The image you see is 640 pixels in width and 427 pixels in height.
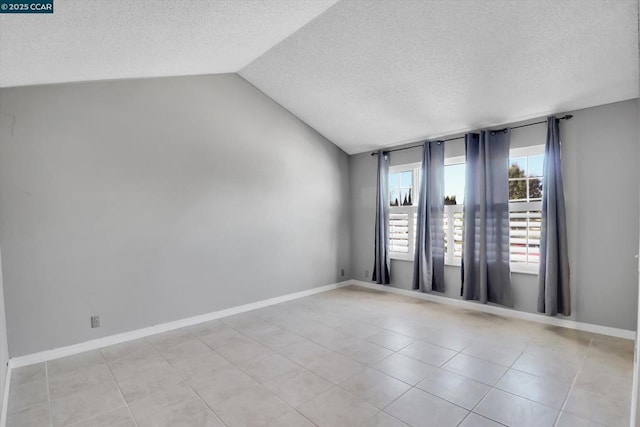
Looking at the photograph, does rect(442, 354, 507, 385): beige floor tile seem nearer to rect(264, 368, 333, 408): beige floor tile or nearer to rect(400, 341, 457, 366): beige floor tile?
rect(400, 341, 457, 366): beige floor tile

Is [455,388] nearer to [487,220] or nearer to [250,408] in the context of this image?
[250,408]

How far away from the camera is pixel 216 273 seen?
3.86m

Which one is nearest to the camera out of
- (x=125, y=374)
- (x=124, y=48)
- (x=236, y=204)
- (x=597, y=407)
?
(x=597, y=407)

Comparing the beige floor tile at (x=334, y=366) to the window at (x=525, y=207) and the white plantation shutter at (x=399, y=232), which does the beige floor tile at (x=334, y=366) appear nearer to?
the window at (x=525, y=207)

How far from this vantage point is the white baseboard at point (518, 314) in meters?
3.11

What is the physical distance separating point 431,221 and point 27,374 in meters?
4.67

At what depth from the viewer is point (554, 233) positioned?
3373 mm

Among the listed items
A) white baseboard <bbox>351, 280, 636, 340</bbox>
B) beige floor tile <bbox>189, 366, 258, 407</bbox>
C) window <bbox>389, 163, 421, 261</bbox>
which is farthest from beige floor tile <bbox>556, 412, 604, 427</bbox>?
window <bbox>389, 163, 421, 261</bbox>

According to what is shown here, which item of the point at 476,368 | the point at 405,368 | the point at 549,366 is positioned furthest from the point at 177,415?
the point at 549,366

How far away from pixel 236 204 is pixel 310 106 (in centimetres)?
175

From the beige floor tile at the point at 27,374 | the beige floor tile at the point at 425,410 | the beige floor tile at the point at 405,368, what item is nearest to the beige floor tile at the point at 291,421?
the beige floor tile at the point at 425,410

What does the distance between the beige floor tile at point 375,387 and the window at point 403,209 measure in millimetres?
2727

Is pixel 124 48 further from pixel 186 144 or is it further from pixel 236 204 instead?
pixel 236 204

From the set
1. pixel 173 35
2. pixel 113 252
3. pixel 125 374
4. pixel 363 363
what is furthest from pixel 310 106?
pixel 125 374
